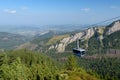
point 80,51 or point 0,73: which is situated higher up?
point 80,51

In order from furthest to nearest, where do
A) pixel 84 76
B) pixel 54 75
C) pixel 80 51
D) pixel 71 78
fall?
pixel 84 76 → pixel 71 78 → pixel 54 75 → pixel 80 51

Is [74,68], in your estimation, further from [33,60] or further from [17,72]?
[17,72]

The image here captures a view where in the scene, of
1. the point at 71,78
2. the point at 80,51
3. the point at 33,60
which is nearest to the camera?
the point at 80,51

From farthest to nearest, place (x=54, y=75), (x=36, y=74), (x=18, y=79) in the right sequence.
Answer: (x=36, y=74) < (x=54, y=75) < (x=18, y=79)

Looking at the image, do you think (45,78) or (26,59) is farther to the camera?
(26,59)

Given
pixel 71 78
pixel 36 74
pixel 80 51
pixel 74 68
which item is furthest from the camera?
pixel 74 68

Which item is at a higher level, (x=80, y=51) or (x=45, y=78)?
(x=80, y=51)

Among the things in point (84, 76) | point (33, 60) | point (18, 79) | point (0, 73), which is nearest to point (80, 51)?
point (18, 79)

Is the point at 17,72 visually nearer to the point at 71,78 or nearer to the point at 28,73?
the point at 28,73

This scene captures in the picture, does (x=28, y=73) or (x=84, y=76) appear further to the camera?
(x=84, y=76)

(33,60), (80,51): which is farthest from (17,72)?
(33,60)
